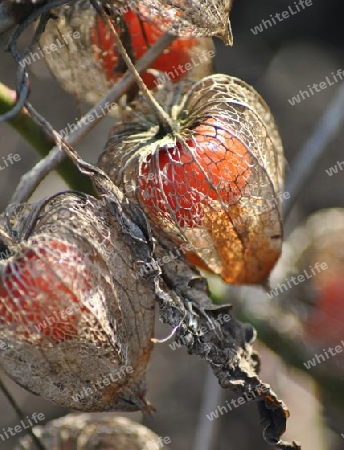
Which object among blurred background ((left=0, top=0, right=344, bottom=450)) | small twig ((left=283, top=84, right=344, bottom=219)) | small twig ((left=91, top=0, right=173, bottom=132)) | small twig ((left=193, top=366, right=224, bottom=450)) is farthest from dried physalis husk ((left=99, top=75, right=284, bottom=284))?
blurred background ((left=0, top=0, right=344, bottom=450))

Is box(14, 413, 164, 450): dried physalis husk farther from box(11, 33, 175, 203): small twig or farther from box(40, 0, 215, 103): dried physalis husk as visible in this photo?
box(40, 0, 215, 103): dried physalis husk

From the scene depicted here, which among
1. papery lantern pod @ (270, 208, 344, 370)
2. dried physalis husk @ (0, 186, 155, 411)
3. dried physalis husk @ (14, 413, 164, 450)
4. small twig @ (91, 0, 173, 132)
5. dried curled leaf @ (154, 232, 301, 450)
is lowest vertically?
papery lantern pod @ (270, 208, 344, 370)

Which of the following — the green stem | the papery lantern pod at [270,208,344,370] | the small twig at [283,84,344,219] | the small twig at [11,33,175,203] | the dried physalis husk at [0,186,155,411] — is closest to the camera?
the dried physalis husk at [0,186,155,411]

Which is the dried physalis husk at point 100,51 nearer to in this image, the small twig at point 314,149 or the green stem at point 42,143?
the green stem at point 42,143

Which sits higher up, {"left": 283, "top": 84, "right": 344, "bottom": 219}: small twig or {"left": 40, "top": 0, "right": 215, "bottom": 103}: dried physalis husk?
{"left": 40, "top": 0, "right": 215, "bottom": 103}: dried physalis husk

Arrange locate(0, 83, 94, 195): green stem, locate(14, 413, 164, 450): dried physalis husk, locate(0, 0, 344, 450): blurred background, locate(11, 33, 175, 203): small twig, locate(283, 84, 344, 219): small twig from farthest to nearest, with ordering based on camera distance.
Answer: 1. locate(0, 0, 344, 450): blurred background
2. locate(283, 84, 344, 219): small twig
3. locate(14, 413, 164, 450): dried physalis husk
4. locate(0, 83, 94, 195): green stem
5. locate(11, 33, 175, 203): small twig

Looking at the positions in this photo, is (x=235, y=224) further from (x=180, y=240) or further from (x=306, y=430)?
(x=306, y=430)

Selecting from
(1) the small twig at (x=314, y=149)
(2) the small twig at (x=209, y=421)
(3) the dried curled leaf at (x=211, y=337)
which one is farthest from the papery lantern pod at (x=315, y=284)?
(3) the dried curled leaf at (x=211, y=337)

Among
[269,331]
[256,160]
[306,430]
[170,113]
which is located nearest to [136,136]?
[170,113]
